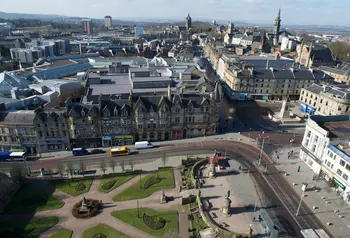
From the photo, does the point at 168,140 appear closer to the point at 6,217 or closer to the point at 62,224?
the point at 62,224

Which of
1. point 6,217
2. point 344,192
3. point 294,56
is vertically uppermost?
point 294,56

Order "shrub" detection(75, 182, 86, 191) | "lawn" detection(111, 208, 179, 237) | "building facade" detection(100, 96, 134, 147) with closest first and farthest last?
"lawn" detection(111, 208, 179, 237), "shrub" detection(75, 182, 86, 191), "building facade" detection(100, 96, 134, 147)

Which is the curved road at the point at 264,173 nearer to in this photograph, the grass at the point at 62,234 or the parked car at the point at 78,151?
the parked car at the point at 78,151

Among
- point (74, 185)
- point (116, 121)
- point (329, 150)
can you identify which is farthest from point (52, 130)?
point (329, 150)

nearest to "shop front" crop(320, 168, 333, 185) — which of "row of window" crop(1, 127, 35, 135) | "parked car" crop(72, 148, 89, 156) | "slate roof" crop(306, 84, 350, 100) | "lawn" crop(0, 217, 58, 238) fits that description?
"slate roof" crop(306, 84, 350, 100)

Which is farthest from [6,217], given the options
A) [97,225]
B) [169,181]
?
[169,181]

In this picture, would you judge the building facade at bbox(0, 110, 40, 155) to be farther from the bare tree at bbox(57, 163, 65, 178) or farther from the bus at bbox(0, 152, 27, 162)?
the bare tree at bbox(57, 163, 65, 178)

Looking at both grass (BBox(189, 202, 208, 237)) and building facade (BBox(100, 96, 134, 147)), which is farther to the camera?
building facade (BBox(100, 96, 134, 147))

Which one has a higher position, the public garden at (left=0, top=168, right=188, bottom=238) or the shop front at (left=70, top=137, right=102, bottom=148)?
the shop front at (left=70, top=137, right=102, bottom=148)
